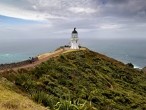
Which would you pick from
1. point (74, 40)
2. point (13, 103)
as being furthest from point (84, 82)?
point (13, 103)

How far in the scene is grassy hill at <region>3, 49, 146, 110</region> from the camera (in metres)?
25.0

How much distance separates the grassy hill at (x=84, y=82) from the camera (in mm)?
24969

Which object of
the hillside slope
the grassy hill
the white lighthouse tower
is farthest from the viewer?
the white lighthouse tower

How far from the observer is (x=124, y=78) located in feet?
152

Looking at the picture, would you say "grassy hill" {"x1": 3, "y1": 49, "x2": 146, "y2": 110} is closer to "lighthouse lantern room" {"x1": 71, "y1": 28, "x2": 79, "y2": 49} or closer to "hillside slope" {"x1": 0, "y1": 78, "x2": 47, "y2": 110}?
"hillside slope" {"x1": 0, "y1": 78, "x2": 47, "y2": 110}

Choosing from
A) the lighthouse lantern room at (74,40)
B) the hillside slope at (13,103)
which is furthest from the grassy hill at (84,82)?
the lighthouse lantern room at (74,40)

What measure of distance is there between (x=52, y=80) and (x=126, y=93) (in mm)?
10457

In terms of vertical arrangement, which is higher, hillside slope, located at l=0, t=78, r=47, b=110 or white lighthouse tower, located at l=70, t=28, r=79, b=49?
white lighthouse tower, located at l=70, t=28, r=79, b=49

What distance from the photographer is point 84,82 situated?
3603 centimetres

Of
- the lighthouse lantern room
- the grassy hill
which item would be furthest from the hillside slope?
the lighthouse lantern room

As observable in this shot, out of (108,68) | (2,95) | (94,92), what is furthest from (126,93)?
(2,95)

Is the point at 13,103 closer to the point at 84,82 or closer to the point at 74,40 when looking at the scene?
the point at 84,82

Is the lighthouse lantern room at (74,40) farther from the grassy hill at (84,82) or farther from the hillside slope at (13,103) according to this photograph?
the hillside slope at (13,103)

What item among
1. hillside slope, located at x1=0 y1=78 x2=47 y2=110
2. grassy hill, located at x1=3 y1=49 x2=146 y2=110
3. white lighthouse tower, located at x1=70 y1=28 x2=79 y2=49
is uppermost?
white lighthouse tower, located at x1=70 y1=28 x2=79 y2=49
